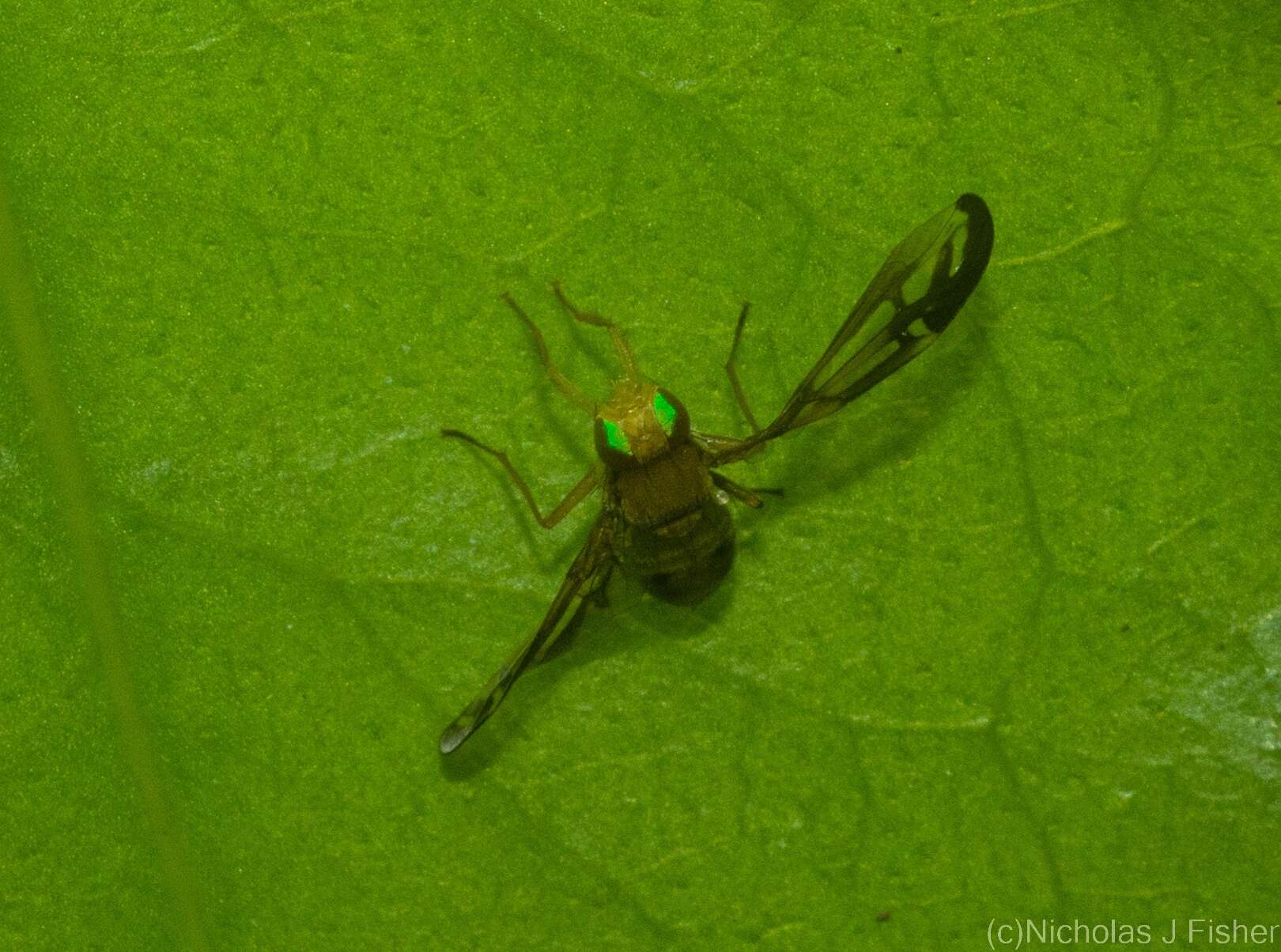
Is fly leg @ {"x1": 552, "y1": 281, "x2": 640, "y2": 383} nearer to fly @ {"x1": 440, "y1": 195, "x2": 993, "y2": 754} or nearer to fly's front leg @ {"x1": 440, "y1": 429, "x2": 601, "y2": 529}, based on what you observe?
fly @ {"x1": 440, "y1": 195, "x2": 993, "y2": 754}

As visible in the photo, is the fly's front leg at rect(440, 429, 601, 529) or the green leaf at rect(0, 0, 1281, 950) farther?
the fly's front leg at rect(440, 429, 601, 529)

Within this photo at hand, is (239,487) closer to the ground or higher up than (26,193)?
closer to the ground

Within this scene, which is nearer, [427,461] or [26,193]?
[26,193]

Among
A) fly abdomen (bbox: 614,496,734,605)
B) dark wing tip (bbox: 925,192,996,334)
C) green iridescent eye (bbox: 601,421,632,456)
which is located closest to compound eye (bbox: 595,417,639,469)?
green iridescent eye (bbox: 601,421,632,456)

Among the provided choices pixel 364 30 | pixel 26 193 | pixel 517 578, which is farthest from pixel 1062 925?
pixel 26 193

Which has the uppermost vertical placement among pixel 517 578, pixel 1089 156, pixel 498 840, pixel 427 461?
pixel 1089 156

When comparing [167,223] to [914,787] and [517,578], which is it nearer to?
[517,578]

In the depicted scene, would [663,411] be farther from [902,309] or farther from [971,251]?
[971,251]
